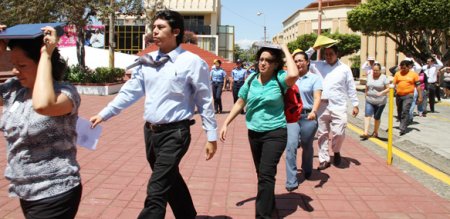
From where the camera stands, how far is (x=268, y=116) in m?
4.15

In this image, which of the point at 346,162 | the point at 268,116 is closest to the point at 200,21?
the point at 346,162

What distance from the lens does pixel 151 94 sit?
337cm

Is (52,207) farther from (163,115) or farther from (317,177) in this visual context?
(317,177)

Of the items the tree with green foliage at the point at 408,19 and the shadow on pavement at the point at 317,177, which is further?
the tree with green foliage at the point at 408,19

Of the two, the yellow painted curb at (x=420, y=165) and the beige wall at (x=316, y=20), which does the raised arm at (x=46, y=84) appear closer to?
the yellow painted curb at (x=420, y=165)

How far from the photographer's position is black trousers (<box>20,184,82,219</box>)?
2273mm

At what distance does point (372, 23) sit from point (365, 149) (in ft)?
61.7

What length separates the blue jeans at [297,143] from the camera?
482cm

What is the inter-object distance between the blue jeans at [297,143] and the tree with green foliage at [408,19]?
1962 cm

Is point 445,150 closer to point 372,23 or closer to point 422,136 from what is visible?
point 422,136

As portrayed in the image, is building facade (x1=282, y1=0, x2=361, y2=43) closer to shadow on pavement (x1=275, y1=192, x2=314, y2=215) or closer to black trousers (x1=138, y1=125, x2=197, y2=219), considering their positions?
shadow on pavement (x1=275, y1=192, x2=314, y2=215)

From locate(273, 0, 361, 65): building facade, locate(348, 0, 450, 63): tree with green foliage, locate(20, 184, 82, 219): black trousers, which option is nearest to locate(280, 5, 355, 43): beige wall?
locate(273, 0, 361, 65): building facade

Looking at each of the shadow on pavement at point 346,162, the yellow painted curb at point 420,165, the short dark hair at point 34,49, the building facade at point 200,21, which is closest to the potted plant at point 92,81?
the yellow painted curb at point 420,165

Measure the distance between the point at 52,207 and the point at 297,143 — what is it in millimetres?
3041
